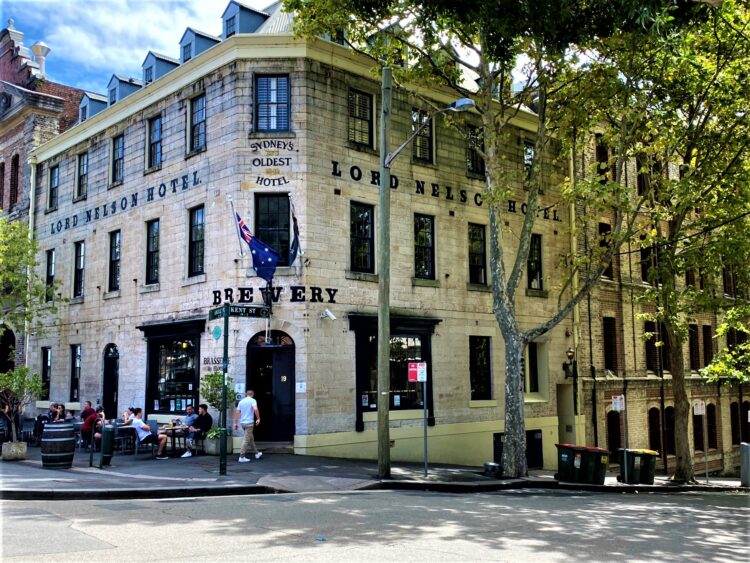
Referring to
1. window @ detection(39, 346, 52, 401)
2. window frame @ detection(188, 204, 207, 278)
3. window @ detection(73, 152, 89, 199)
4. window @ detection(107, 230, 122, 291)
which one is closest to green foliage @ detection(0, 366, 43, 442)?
window frame @ detection(188, 204, 207, 278)

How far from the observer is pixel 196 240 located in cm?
2152

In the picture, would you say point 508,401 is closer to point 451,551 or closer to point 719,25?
point 451,551

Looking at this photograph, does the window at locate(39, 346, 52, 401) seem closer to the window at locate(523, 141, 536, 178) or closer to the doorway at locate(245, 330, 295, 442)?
the doorway at locate(245, 330, 295, 442)

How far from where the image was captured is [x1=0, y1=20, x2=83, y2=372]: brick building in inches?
1201

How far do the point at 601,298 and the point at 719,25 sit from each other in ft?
39.7

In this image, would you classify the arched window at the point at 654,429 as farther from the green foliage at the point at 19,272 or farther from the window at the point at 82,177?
the window at the point at 82,177

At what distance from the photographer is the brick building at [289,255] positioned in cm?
1970

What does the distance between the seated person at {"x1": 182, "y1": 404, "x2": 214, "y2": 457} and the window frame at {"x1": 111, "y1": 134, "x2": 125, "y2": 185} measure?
32.7ft

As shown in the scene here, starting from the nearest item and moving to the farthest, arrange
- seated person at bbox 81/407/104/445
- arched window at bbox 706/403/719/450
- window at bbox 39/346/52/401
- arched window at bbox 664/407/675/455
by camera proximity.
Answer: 1. seated person at bbox 81/407/104/445
2. window at bbox 39/346/52/401
3. arched window at bbox 664/407/675/455
4. arched window at bbox 706/403/719/450

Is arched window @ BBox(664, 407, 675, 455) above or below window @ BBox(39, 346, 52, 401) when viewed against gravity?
below

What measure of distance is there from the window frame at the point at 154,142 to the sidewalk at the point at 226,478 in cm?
952

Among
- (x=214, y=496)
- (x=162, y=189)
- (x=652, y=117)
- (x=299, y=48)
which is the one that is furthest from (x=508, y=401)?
(x=162, y=189)

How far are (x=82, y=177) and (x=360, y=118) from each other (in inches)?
475

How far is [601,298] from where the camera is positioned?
28.9 metres
